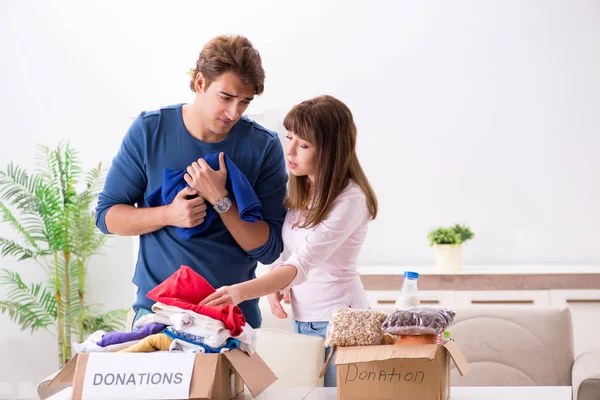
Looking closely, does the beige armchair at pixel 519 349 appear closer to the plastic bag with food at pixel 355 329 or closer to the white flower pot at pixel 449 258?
the white flower pot at pixel 449 258

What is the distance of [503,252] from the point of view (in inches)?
189

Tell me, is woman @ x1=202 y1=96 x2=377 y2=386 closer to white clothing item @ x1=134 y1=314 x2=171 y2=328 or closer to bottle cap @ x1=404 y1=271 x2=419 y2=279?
bottle cap @ x1=404 y1=271 x2=419 y2=279

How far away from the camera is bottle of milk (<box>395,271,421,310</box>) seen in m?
1.61

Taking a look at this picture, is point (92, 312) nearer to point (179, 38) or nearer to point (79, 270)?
point (79, 270)

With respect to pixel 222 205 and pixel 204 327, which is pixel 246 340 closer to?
pixel 204 327

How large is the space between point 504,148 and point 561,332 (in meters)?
2.11

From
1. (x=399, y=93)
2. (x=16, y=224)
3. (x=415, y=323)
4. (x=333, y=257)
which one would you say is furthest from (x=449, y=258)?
(x=415, y=323)

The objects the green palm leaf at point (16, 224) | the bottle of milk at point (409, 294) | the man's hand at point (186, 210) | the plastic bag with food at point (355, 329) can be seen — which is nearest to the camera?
the plastic bag with food at point (355, 329)

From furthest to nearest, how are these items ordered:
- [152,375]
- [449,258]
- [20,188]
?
[20,188] → [449,258] → [152,375]

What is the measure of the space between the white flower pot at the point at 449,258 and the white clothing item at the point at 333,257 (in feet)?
7.93

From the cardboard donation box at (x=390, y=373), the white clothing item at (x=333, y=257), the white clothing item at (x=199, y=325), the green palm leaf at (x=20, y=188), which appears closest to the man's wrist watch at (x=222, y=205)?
the white clothing item at (x=333, y=257)

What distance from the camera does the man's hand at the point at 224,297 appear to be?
60.1 inches

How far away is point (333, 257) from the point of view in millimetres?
2014

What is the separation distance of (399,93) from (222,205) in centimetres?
332
